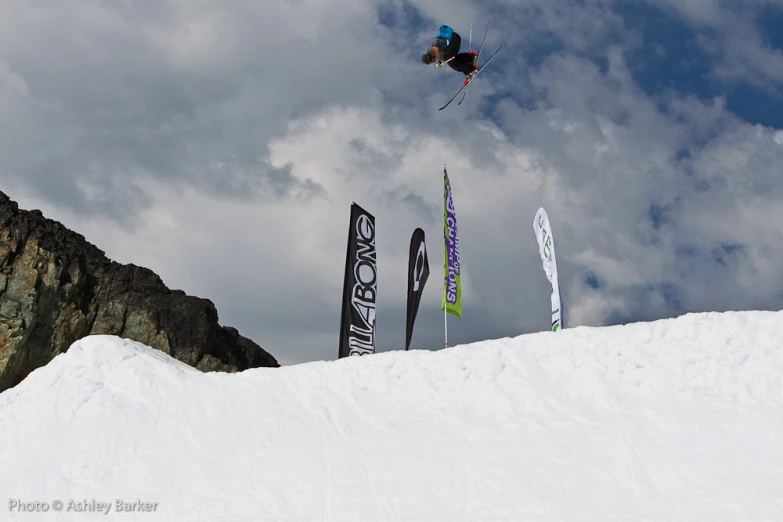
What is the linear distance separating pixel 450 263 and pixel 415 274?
163 centimetres

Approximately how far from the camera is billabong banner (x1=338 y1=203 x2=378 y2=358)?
2422cm

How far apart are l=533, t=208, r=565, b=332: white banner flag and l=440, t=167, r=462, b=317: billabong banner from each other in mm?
3199

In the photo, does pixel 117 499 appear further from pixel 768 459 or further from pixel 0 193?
pixel 0 193

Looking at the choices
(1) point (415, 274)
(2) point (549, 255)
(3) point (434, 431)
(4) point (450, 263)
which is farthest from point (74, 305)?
(3) point (434, 431)

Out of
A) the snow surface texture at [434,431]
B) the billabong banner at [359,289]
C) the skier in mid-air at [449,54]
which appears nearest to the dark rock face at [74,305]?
the billabong banner at [359,289]

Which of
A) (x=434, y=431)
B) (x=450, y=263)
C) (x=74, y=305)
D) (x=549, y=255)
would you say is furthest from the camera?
(x=74, y=305)

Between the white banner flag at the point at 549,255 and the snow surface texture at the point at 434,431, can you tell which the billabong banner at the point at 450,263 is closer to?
the white banner flag at the point at 549,255

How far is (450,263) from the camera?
88.0ft

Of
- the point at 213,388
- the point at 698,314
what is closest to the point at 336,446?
the point at 213,388

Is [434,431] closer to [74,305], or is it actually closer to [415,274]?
[415,274]

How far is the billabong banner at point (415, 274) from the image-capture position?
2753 cm

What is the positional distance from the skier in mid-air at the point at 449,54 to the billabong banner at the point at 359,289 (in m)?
7.85

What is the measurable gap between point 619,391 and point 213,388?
8627 millimetres

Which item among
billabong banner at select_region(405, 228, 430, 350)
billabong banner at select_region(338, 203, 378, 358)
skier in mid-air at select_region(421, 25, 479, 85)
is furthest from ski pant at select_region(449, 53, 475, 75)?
billabong banner at select_region(405, 228, 430, 350)
